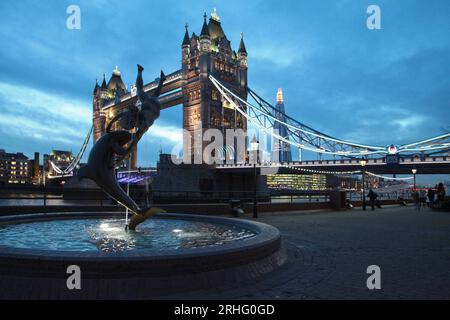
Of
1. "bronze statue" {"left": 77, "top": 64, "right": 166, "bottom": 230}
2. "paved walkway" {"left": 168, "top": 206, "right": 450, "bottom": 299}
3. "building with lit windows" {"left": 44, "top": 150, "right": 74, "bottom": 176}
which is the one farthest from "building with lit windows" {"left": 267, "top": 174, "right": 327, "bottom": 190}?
"bronze statue" {"left": 77, "top": 64, "right": 166, "bottom": 230}

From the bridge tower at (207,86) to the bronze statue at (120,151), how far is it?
181 ft

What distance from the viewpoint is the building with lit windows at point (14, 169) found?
131875 mm

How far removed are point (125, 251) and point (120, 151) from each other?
134 inches

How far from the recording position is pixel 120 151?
8195 millimetres

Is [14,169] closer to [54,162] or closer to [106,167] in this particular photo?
[54,162]

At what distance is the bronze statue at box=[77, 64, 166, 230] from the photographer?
26.4ft

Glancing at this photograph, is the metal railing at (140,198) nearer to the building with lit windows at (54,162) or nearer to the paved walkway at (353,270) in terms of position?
the paved walkway at (353,270)

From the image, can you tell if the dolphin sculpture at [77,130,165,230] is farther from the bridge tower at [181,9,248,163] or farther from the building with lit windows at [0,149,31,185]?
the building with lit windows at [0,149,31,185]

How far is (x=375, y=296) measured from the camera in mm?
4859

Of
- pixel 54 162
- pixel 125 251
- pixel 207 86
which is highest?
pixel 207 86

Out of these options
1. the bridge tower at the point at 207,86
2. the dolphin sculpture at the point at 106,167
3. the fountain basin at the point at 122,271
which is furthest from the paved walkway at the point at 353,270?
the bridge tower at the point at 207,86

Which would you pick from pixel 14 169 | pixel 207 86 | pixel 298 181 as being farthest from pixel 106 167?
pixel 14 169
